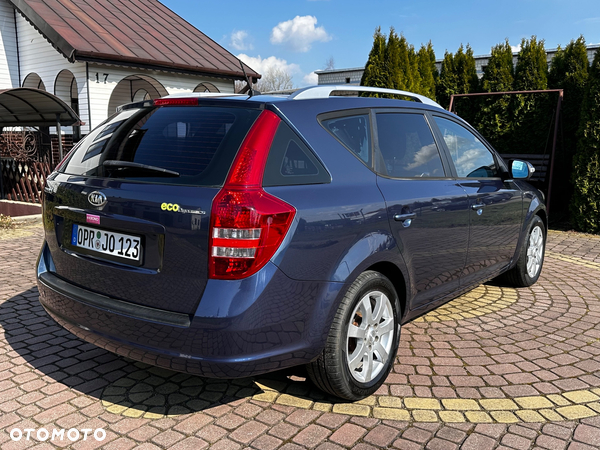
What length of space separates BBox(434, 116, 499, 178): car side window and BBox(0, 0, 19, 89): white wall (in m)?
15.3

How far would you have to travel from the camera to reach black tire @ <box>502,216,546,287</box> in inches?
212

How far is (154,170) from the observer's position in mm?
2797

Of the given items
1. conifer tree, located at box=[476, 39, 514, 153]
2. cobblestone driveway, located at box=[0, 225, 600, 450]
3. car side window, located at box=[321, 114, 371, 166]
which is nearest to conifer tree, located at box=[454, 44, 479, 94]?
conifer tree, located at box=[476, 39, 514, 153]

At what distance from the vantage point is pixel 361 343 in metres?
3.17

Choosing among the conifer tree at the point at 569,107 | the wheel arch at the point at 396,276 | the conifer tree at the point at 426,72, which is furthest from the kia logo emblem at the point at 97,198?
the conifer tree at the point at 426,72

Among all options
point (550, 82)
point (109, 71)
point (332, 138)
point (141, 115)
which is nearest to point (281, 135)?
point (332, 138)

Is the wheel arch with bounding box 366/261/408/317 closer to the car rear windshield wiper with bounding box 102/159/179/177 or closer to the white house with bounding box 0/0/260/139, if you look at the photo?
the car rear windshield wiper with bounding box 102/159/179/177

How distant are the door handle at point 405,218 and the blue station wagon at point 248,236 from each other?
1cm

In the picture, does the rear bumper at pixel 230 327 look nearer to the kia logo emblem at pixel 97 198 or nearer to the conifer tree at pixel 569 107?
the kia logo emblem at pixel 97 198

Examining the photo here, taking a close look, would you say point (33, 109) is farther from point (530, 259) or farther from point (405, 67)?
point (530, 259)

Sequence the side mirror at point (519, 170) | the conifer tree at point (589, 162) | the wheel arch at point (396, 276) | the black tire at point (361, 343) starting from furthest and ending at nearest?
the conifer tree at point (589, 162) < the side mirror at point (519, 170) < the wheel arch at point (396, 276) < the black tire at point (361, 343)

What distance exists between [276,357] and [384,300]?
922 mm

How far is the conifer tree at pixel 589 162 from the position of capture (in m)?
8.71

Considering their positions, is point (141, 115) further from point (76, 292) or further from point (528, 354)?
point (528, 354)
